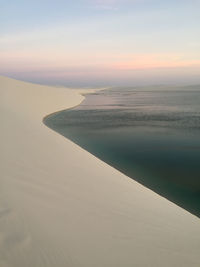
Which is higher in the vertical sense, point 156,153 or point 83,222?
point 156,153

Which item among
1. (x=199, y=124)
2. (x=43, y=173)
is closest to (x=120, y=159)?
(x=43, y=173)

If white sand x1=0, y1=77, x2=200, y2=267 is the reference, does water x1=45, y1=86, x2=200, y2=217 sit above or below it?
above

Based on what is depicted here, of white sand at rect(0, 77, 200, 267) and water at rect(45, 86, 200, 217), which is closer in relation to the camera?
white sand at rect(0, 77, 200, 267)

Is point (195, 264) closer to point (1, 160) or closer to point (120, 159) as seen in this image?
point (1, 160)

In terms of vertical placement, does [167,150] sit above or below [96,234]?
above

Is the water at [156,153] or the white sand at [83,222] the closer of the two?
the white sand at [83,222]

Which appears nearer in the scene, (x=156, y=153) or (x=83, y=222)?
(x=83, y=222)

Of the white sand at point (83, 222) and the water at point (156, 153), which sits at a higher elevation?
the water at point (156, 153)

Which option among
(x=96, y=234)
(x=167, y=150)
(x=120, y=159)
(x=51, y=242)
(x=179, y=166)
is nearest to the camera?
(x=51, y=242)
